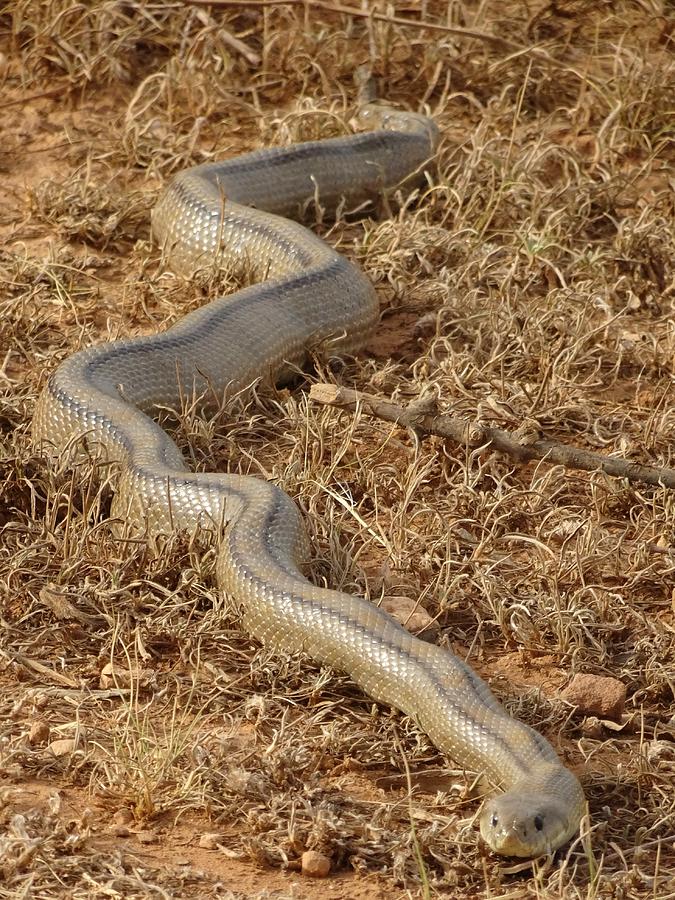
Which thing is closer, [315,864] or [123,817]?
[315,864]

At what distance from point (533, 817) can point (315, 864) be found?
62 cm

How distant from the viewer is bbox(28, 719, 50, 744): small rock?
4.35 metres

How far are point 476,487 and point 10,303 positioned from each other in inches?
96.2

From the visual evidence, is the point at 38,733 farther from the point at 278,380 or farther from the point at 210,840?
the point at 278,380

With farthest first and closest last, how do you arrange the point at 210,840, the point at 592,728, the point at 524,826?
the point at 592,728
the point at 210,840
the point at 524,826

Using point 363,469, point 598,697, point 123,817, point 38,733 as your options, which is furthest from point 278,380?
point 123,817

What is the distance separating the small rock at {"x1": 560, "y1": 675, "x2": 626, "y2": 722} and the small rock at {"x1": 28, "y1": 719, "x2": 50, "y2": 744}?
5.55ft

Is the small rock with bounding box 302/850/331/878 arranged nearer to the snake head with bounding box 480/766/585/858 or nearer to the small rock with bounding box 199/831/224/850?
the small rock with bounding box 199/831/224/850

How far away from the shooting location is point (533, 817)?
13.0 feet

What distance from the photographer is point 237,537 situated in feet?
17.0

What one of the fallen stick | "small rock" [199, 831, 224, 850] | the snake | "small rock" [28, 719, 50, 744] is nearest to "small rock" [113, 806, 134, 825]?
"small rock" [199, 831, 224, 850]

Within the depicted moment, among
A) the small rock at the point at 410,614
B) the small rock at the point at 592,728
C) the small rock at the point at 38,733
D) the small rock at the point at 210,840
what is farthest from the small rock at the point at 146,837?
the small rock at the point at 592,728

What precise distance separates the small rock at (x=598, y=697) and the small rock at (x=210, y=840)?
4.33ft

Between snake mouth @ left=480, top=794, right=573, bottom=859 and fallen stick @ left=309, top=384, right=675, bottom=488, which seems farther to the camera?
fallen stick @ left=309, top=384, right=675, bottom=488
